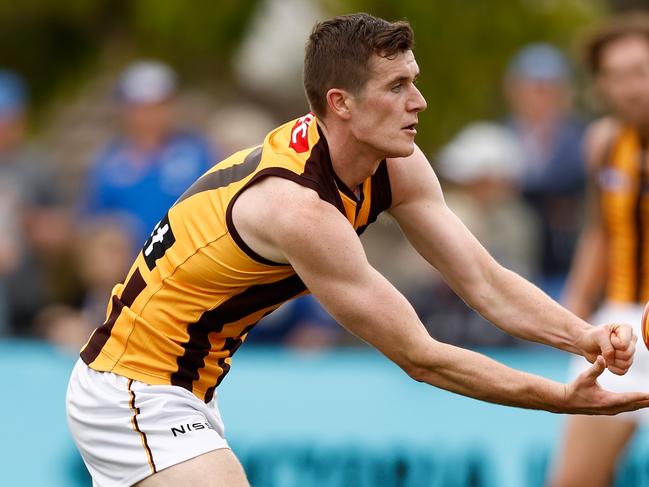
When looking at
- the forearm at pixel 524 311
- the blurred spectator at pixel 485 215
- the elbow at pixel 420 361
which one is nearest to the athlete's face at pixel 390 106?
the elbow at pixel 420 361

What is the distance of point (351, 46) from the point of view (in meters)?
5.09

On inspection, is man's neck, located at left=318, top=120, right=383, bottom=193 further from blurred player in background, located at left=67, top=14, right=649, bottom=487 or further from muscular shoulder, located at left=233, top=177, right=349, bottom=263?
muscular shoulder, located at left=233, top=177, right=349, bottom=263

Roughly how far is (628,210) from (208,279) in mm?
2907

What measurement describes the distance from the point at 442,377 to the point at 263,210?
852 mm

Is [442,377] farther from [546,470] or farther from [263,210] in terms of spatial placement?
[546,470]

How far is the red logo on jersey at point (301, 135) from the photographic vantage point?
17.2 ft

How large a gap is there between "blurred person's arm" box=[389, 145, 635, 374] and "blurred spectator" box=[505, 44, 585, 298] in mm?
4115

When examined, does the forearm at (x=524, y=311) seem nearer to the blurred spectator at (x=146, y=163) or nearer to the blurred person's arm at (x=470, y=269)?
the blurred person's arm at (x=470, y=269)

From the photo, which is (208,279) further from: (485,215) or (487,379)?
(485,215)

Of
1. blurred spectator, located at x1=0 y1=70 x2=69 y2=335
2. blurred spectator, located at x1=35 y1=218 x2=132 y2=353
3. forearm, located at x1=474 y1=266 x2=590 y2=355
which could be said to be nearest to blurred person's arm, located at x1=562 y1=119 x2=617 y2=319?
forearm, located at x1=474 y1=266 x2=590 y2=355

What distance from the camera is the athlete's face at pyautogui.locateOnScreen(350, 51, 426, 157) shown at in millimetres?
5117

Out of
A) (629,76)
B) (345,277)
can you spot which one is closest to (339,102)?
(345,277)

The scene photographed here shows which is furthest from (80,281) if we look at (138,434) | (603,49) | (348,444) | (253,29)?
(138,434)

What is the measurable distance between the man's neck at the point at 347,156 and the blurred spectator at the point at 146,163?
4.16m
